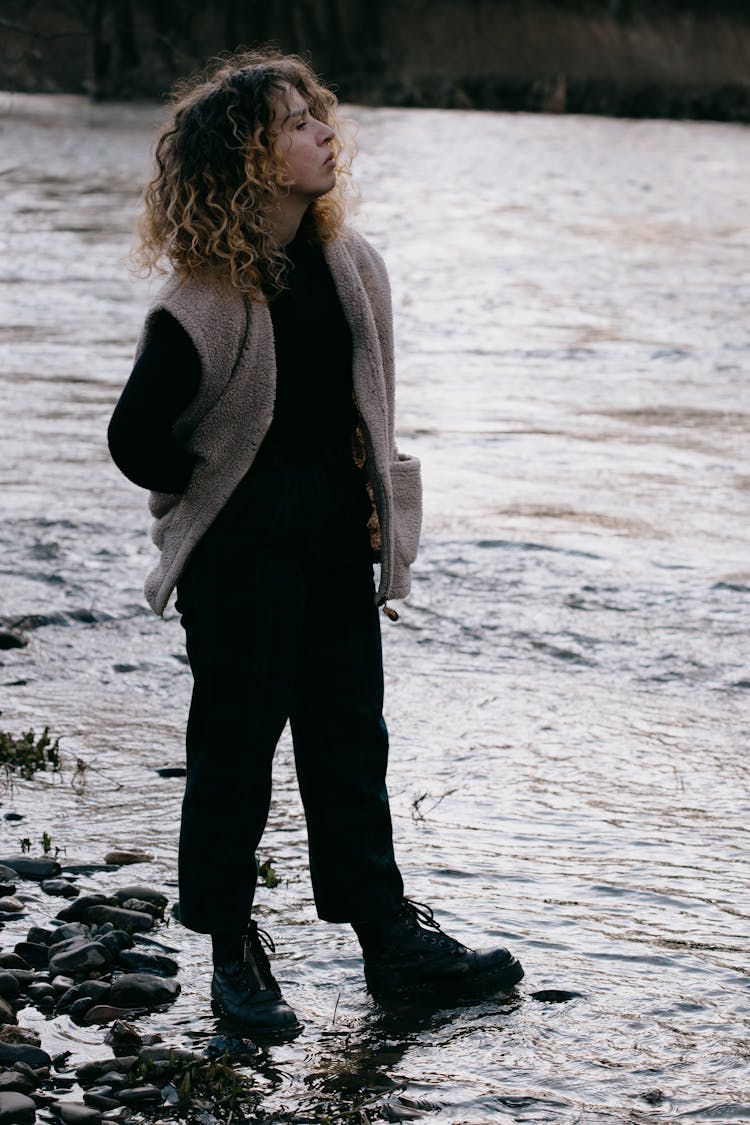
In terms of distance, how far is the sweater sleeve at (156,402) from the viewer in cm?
349

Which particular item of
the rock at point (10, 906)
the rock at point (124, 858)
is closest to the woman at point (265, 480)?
the rock at point (10, 906)

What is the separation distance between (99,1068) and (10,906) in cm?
82

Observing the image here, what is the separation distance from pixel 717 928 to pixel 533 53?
66966 mm

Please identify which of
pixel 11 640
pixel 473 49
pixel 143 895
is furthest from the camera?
pixel 473 49

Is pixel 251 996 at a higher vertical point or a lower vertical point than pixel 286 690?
lower

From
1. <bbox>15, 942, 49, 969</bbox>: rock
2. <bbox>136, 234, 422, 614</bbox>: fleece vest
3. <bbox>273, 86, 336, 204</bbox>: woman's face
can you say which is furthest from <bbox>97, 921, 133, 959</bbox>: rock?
<bbox>273, 86, 336, 204</bbox>: woman's face

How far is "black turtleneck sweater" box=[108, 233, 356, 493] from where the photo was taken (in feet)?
11.5

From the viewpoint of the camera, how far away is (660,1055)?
3.62 metres

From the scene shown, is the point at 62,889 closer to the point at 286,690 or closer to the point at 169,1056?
the point at 169,1056

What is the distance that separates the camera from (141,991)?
382 cm

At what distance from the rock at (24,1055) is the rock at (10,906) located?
2.32 feet

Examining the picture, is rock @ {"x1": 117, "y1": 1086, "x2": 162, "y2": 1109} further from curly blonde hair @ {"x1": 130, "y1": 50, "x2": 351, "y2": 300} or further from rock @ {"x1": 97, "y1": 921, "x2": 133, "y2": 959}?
curly blonde hair @ {"x1": 130, "y1": 50, "x2": 351, "y2": 300}

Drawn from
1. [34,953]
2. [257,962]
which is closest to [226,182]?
[257,962]

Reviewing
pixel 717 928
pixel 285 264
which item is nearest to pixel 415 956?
pixel 717 928
